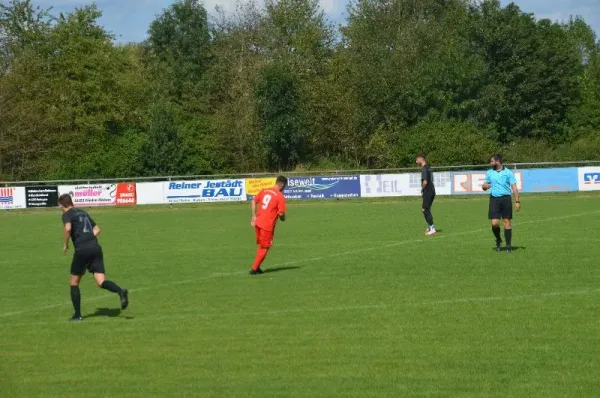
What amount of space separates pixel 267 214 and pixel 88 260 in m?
5.35

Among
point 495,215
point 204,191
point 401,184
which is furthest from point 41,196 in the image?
point 495,215

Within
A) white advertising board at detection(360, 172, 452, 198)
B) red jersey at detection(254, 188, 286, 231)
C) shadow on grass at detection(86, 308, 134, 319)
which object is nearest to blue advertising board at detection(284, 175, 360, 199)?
white advertising board at detection(360, 172, 452, 198)

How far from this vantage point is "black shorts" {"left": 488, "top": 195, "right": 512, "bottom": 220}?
2042cm

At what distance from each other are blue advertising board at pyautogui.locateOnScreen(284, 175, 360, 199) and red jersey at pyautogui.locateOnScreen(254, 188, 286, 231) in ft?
102

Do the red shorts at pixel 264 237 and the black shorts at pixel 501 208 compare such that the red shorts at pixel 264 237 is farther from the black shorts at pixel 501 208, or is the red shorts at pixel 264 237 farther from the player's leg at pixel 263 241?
the black shorts at pixel 501 208

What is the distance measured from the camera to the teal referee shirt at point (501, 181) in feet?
66.6

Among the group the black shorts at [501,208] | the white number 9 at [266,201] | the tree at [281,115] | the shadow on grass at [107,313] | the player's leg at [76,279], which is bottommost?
the shadow on grass at [107,313]

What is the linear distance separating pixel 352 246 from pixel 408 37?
50.2 meters

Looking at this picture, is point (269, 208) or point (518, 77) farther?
point (518, 77)

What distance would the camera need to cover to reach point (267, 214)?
1831cm

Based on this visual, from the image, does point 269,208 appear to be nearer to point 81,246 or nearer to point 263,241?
point 263,241

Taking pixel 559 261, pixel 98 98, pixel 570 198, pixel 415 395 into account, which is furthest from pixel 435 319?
pixel 98 98

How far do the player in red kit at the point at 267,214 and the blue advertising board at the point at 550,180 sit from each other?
102 feet

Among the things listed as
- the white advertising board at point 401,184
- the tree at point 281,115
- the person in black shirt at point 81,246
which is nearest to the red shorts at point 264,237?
the person in black shirt at point 81,246
